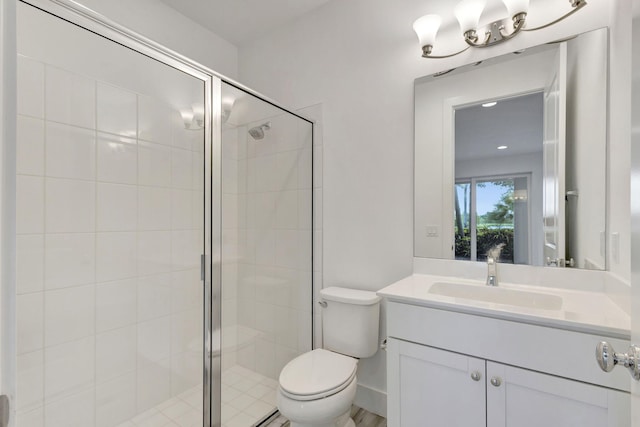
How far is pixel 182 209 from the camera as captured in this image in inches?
61.7

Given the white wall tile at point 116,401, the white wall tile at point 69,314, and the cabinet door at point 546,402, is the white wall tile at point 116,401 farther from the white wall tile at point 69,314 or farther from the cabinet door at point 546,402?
the cabinet door at point 546,402

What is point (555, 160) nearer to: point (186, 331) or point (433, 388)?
point (433, 388)

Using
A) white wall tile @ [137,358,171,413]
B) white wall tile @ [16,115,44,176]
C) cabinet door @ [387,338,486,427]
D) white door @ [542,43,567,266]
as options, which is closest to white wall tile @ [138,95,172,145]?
white wall tile @ [16,115,44,176]

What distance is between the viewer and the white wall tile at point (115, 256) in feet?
4.67

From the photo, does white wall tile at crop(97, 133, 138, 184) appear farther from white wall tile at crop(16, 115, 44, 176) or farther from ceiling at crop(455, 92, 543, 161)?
ceiling at crop(455, 92, 543, 161)

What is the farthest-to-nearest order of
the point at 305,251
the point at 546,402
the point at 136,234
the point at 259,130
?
the point at 305,251 → the point at 259,130 → the point at 136,234 → the point at 546,402

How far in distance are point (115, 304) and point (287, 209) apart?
40.7 inches

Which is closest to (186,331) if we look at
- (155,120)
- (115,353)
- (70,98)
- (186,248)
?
(115,353)

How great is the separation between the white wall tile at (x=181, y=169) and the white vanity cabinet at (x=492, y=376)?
1.16 m

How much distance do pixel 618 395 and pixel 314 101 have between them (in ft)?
6.59

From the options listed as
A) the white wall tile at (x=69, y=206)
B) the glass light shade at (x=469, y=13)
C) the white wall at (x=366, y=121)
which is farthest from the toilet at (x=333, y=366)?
the glass light shade at (x=469, y=13)

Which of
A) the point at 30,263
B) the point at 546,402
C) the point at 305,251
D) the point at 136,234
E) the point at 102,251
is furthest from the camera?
the point at 305,251

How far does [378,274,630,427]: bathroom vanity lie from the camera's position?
0.94 metres

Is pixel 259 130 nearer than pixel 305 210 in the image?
Yes
